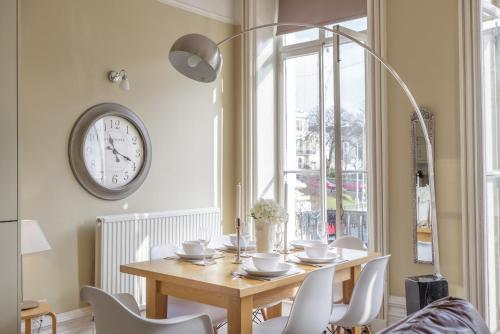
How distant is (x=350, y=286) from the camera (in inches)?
132

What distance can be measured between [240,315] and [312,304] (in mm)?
395

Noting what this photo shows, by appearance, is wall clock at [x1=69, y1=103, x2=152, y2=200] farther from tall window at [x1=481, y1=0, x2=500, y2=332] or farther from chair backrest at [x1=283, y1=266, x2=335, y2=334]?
tall window at [x1=481, y1=0, x2=500, y2=332]

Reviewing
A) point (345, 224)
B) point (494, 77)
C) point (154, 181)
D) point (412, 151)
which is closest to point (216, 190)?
point (154, 181)

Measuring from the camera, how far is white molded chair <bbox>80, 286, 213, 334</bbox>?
83.2 inches

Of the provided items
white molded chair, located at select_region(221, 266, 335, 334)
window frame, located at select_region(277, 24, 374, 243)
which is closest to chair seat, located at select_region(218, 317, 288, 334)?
white molded chair, located at select_region(221, 266, 335, 334)

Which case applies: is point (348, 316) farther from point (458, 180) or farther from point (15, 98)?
point (15, 98)

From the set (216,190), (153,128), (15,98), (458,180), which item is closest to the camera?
(15,98)

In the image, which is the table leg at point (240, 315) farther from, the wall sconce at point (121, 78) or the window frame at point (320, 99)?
the wall sconce at point (121, 78)

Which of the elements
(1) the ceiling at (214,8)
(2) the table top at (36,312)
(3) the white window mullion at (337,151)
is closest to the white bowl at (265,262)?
(2) the table top at (36,312)

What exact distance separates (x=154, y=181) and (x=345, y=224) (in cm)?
178

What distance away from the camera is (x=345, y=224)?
15.6 feet

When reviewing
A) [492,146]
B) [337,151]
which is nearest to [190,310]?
[337,151]

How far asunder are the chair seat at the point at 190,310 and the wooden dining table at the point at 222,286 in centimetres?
22

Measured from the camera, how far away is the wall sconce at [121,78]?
406 cm
